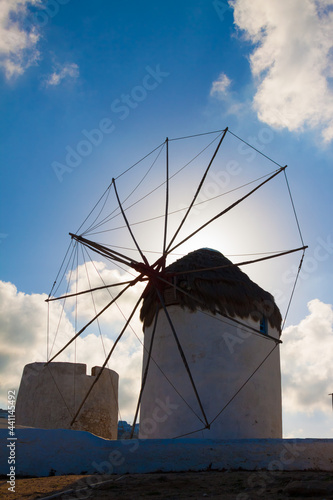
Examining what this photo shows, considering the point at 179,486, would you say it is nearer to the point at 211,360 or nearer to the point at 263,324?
the point at 211,360

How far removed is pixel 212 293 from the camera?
12156 mm

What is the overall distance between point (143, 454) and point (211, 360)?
12.8ft

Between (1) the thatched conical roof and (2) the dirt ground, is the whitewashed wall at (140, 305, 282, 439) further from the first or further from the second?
(2) the dirt ground

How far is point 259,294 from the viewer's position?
508 inches

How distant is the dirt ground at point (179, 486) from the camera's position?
543 centimetres

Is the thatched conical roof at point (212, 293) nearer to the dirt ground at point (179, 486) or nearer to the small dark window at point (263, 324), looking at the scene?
the small dark window at point (263, 324)

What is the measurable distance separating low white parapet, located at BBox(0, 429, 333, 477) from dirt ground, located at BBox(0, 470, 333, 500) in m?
0.41

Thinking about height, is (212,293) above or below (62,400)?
above

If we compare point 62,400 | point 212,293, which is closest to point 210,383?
point 212,293

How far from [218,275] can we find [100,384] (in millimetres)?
5109

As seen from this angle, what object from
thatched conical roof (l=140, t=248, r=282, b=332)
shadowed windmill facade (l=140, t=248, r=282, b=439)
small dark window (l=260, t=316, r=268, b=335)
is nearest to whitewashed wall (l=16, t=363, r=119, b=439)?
shadowed windmill facade (l=140, t=248, r=282, b=439)

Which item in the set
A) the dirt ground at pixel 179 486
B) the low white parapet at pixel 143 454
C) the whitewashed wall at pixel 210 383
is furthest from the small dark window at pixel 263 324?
the dirt ground at pixel 179 486

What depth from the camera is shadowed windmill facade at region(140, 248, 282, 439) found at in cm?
1129

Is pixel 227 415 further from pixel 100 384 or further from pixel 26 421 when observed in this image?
pixel 26 421
